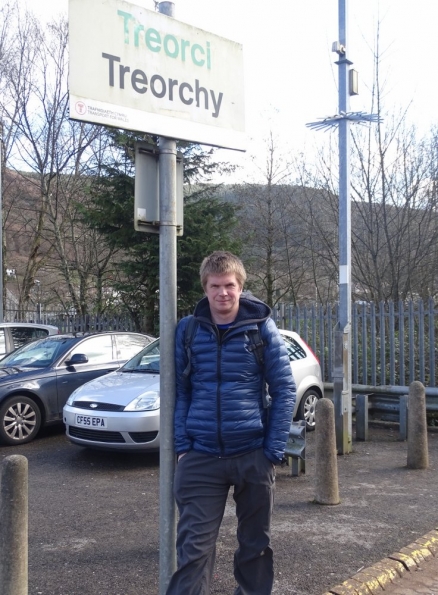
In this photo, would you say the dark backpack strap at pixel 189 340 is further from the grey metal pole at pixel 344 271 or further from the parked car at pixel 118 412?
the grey metal pole at pixel 344 271

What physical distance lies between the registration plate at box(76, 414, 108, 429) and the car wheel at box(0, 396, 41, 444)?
1717mm

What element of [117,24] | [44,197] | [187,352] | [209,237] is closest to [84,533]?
[187,352]

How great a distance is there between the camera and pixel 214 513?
335 cm

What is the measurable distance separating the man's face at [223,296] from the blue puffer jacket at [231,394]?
0.06 m

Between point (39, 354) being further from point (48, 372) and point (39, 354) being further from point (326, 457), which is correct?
point (326, 457)

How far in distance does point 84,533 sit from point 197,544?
7.81 ft

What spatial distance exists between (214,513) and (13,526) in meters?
1.04

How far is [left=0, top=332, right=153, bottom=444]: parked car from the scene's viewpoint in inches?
360

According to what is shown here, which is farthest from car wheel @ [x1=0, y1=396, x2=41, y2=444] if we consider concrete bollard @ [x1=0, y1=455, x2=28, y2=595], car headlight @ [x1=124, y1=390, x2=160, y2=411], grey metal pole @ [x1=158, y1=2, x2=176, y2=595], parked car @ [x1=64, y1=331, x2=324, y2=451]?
grey metal pole @ [x1=158, y1=2, x2=176, y2=595]

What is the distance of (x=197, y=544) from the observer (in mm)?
3242

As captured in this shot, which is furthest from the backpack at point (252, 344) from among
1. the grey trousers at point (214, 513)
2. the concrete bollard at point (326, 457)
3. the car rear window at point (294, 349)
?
the car rear window at point (294, 349)

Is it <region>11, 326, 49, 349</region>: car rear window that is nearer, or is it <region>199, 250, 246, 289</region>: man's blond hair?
<region>199, 250, 246, 289</region>: man's blond hair

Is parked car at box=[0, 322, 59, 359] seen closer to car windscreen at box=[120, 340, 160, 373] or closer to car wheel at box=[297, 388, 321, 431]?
car windscreen at box=[120, 340, 160, 373]

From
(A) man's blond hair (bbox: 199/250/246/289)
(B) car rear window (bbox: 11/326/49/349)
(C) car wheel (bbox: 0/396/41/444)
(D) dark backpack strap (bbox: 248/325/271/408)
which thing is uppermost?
(A) man's blond hair (bbox: 199/250/246/289)
